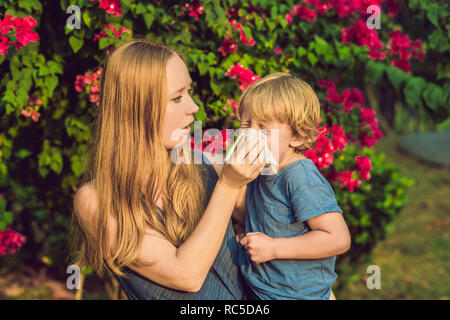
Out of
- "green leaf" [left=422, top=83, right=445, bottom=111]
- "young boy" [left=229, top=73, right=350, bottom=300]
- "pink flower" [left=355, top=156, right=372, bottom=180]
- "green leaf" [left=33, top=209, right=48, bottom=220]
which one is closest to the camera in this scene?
"young boy" [left=229, top=73, right=350, bottom=300]

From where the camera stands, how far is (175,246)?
1874 millimetres

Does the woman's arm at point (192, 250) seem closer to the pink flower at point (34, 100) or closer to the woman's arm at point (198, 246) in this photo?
the woman's arm at point (198, 246)

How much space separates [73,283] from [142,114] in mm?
2426

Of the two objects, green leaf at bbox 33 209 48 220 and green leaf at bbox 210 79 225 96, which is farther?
green leaf at bbox 33 209 48 220

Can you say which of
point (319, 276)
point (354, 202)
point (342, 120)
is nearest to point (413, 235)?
point (354, 202)

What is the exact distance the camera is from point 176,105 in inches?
72.9

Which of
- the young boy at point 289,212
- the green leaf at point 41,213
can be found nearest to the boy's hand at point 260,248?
the young boy at point 289,212

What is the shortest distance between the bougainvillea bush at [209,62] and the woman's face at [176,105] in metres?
0.64

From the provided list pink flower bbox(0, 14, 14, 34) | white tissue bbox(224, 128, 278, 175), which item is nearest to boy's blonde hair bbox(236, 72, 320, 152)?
white tissue bbox(224, 128, 278, 175)

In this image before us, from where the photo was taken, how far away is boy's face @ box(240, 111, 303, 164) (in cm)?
193

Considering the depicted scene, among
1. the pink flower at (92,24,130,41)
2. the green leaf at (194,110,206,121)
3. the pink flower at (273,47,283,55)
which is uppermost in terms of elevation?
the pink flower at (92,24,130,41)

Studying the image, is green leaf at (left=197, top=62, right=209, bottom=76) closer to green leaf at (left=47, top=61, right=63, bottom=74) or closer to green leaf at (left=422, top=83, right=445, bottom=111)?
green leaf at (left=47, top=61, right=63, bottom=74)

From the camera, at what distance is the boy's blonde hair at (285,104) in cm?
194

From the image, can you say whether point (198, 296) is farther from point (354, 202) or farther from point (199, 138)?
point (354, 202)
